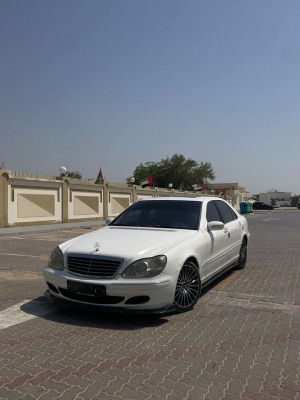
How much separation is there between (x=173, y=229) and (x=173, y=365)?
2.41 m

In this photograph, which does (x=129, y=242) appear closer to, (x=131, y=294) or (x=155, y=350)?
(x=131, y=294)

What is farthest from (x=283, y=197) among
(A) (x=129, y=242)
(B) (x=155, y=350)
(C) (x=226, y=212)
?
(B) (x=155, y=350)

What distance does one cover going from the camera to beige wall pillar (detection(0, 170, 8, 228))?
63.7ft

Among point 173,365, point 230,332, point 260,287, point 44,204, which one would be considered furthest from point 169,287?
point 44,204

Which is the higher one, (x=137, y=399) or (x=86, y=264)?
(x=86, y=264)

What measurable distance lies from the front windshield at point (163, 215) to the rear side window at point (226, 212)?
860mm

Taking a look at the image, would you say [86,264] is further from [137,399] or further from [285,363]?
[285,363]

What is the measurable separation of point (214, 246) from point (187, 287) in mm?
1133

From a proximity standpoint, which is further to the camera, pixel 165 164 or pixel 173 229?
pixel 165 164

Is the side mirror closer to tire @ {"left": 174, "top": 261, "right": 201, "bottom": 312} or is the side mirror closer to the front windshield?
the front windshield

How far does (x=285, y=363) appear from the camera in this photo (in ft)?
11.5

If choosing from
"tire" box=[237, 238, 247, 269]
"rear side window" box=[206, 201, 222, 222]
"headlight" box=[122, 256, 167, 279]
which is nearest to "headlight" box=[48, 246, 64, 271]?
"headlight" box=[122, 256, 167, 279]

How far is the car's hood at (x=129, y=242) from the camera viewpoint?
15.0ft

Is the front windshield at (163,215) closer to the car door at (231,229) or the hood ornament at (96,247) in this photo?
the car door at (231,229)
